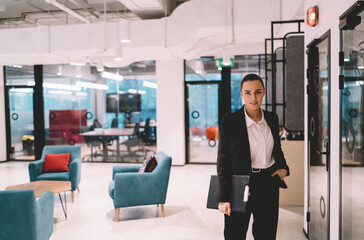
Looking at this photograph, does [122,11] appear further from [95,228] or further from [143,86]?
[95,228]

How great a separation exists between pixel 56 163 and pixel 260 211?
4.26 m

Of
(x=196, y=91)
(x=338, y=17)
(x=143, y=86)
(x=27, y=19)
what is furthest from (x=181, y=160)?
(x=338, y=17)

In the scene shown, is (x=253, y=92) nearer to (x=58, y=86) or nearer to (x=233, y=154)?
(x=233, y=154)

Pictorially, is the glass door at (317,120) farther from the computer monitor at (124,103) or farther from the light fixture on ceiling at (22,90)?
the light fixture on ceiling at (22,90)

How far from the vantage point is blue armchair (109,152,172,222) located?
426 cm

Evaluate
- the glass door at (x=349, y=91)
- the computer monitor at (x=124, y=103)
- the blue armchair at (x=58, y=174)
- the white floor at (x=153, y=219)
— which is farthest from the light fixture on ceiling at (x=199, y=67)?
the glass door at (x=349, y=91)

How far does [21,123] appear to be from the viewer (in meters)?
9.42

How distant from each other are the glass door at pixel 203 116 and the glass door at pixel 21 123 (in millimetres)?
4791

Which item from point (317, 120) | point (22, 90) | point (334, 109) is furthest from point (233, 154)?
point (22, 90)

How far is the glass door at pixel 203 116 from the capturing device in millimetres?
8523

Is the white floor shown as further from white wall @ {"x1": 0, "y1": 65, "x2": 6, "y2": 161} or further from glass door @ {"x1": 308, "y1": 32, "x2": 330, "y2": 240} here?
white wall @ {"x1": 0, "y1": 65, "x2": 6, "y2": 161}

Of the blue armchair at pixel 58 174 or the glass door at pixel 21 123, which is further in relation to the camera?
the glass door at pixel 21 123

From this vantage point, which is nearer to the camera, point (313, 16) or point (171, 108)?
point (313, 16)

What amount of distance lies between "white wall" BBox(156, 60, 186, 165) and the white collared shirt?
20.3 ft
